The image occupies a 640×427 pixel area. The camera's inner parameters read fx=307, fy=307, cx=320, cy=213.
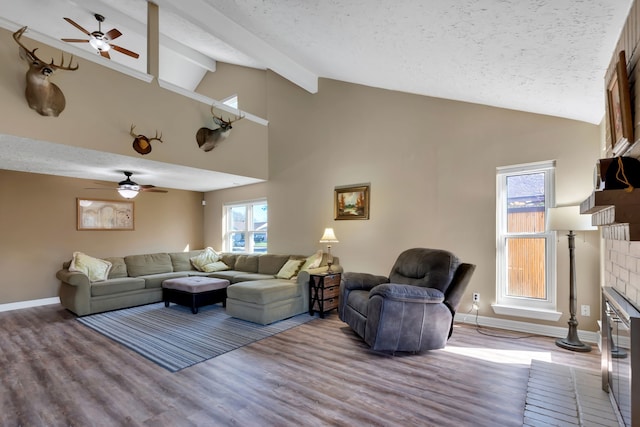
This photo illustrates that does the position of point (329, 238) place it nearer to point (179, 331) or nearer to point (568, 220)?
point (179, 331)

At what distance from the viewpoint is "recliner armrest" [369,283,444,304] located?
287 cm

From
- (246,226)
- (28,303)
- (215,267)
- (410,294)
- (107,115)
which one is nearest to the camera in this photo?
(410,294)

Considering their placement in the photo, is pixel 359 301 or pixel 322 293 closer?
pixel 359 301

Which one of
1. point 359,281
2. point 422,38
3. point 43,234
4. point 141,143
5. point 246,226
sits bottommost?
point 359,281

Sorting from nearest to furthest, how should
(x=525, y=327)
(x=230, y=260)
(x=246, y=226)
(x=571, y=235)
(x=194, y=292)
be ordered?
(x=571, y=235) → (x=525, y=327) → (x=194, y=292) → (x=230, y=260) → (x=246, y=226)

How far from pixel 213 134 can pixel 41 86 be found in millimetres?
2010

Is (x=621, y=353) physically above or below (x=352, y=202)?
below

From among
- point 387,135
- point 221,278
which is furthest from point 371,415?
point 221,278

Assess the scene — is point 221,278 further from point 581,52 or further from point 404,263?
point 581,52

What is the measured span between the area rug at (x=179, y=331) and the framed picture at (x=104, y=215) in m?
2.03

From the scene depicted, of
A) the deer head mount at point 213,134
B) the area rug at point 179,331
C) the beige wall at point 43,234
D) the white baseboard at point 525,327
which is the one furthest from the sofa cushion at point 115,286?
the white baseboard at point 525,327

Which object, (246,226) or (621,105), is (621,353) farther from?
(246,226)

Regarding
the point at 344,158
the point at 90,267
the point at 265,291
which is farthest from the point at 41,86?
the point at 344,158

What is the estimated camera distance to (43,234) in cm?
529
